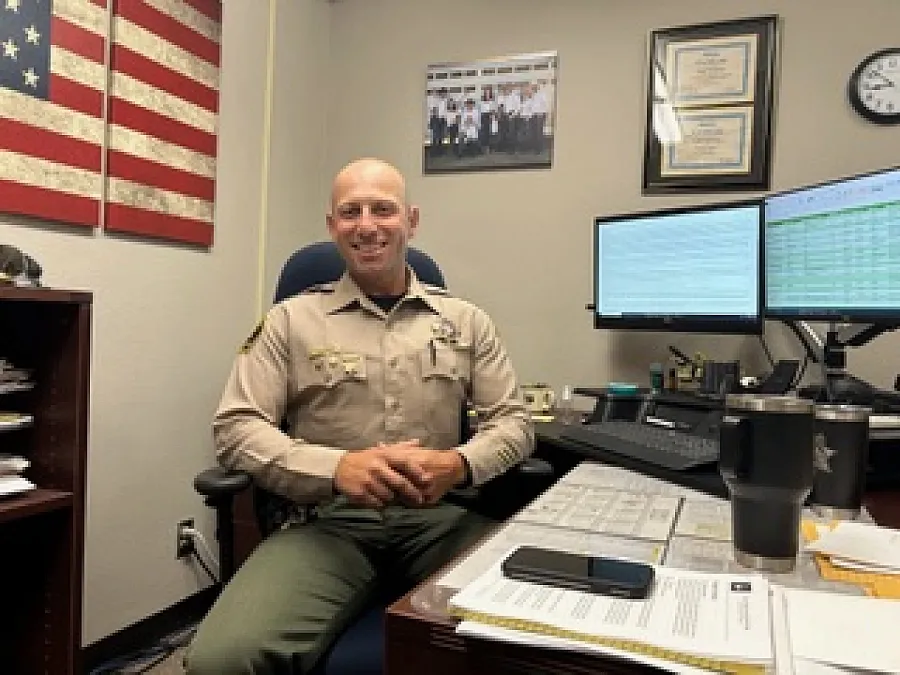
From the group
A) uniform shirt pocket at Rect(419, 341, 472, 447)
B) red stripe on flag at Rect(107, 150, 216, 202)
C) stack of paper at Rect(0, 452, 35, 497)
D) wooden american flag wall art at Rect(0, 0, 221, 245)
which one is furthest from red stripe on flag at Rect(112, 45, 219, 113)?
uniform shirt pocket at Rect(419, 341, 472, 447)

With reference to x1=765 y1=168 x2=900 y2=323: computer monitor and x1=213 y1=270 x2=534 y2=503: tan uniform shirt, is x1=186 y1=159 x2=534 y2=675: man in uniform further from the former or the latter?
x1=765 y1=168 x2=900 y2=323: computer monitor

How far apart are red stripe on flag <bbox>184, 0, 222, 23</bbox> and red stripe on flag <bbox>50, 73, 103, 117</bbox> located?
0.50m

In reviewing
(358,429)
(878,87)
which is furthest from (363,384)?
(878,87)

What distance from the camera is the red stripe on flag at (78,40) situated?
1708mm

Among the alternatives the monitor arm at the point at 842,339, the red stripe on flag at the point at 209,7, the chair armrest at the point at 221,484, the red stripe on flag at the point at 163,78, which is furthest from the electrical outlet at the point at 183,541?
the monitor arm at the point at 842,339

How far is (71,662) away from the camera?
4.82 ft

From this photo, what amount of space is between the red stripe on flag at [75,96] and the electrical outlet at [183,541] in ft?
4.13

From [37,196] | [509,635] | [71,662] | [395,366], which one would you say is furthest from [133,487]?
[509,635]

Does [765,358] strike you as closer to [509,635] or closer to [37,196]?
[509,635]

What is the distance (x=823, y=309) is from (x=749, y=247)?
299mm

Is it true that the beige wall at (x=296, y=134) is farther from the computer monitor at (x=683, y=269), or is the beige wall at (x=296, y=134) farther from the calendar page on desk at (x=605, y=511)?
the calendar page on desk at (x=605, y=511)

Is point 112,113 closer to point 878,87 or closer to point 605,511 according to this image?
point 605,511

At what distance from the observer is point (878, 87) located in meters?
2.02

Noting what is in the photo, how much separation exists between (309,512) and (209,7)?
171 centimetres
